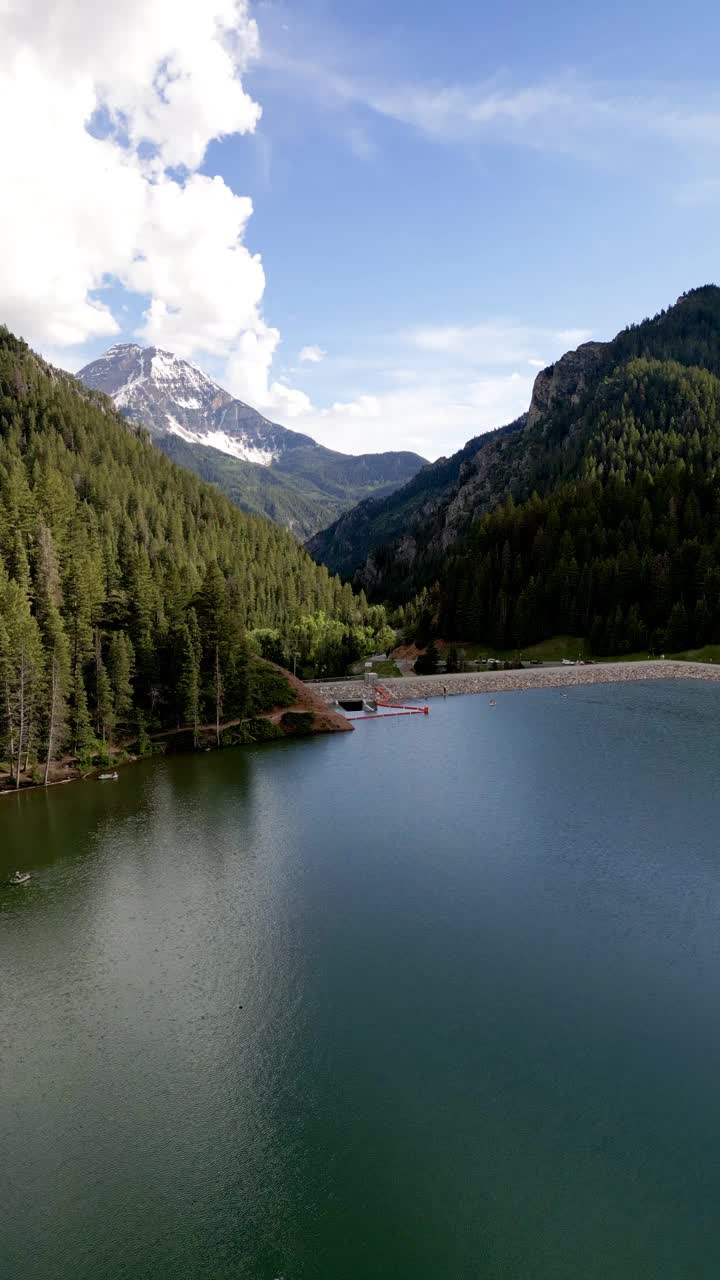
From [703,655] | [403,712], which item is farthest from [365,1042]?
[703,655]

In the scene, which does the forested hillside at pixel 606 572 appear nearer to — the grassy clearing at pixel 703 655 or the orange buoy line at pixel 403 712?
the grassy clearing at pixel 703 655

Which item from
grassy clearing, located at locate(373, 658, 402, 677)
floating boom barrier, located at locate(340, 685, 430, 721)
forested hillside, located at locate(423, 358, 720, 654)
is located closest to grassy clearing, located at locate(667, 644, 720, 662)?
forested hillside, located at locate(423, 358, 720, 654)

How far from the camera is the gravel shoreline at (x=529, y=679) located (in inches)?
5069

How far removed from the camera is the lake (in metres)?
24.1

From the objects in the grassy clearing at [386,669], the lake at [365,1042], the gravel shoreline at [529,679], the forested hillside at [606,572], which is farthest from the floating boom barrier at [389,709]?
the forested hillside at [606,572]

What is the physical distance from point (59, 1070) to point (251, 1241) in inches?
549

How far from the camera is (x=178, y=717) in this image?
96.7m

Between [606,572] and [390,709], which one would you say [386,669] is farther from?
[606,572]

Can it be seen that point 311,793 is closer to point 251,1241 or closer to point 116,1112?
point 116,1112

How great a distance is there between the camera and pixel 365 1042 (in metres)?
33.8

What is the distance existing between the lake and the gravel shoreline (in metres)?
60.1

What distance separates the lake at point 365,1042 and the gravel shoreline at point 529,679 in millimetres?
60078

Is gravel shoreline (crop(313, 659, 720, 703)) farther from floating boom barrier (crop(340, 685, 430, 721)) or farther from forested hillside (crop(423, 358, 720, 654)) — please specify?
forested hillside (crop(423, 358, 720, 654))

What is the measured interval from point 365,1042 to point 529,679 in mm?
109404
